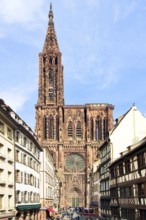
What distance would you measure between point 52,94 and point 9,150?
317ft

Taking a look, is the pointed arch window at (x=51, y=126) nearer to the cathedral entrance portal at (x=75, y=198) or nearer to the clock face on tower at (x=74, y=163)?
the clock face on tower at (x=74, y=163)

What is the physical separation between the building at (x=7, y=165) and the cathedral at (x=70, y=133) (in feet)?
280

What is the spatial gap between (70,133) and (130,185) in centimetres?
9193

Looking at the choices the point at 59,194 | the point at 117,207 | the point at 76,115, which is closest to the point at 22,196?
the point at 117,207

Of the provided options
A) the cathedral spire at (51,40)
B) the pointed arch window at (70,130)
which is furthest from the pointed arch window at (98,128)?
the cathedral spire at (51,40)

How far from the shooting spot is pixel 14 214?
38.9 m

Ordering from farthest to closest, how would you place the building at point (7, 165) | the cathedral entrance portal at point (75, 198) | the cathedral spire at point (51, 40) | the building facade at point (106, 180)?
the cathedral spire at point (51, 40), the cathedral entrance portal at point (75, 198), the building facade at point (106, 180), the building at point (7, 165)

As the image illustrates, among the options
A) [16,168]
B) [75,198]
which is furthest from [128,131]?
[75,198]

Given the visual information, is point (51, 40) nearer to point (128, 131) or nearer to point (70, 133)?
point (70, 133)

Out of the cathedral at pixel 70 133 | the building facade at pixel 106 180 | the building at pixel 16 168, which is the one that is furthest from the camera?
the cathedral at pixel 70 133

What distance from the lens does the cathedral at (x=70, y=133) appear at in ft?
416

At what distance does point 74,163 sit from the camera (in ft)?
422

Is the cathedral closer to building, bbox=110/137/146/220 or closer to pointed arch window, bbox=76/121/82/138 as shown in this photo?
pointed arch window, bbox=76/121/82/138

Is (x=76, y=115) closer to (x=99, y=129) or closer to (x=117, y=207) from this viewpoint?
(x=99, y=129)
